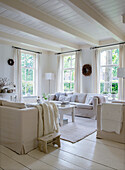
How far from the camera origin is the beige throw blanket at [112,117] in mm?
2926

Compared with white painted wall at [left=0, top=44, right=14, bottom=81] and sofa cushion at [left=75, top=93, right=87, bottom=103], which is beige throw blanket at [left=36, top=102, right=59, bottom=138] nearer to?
sofa cushion at [left=75, top=93, right=87, bottom=103]

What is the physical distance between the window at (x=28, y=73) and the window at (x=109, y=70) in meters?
3.30

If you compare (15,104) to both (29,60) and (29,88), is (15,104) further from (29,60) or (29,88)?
(29,60)

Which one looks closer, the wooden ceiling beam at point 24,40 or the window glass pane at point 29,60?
the wooden ceiling beam at point 24,40

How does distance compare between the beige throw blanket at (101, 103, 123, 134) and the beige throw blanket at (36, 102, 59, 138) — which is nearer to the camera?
the beige throw blanket at (36, 102, 59, 138)

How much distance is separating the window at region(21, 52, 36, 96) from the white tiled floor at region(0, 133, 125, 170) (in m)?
4.55

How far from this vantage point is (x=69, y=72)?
7.52m

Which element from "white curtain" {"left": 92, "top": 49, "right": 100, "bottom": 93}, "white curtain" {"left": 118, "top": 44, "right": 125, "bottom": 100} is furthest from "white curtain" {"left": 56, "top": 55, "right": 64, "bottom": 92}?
"white curtain" {"left": 118, "top": 44, "right": 125, "bottom": 100}

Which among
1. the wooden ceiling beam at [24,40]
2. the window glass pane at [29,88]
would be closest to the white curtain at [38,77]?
the window glass pane at [29,88]

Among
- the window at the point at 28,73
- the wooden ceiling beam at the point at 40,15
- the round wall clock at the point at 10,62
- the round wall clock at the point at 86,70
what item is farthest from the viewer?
the window at the point at 28,73

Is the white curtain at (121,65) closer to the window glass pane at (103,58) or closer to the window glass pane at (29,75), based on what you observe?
the window glass pane at (103,58)

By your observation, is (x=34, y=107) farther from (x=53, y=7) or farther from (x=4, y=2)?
(x=53, y=7)

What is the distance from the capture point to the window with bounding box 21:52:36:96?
23.2 feet

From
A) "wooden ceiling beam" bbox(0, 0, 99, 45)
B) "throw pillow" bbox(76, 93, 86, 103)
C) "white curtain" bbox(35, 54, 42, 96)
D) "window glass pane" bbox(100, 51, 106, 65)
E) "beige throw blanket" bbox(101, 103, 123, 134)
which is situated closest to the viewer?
"beige throw blanket" bbox(101, 103, 123, 134)
